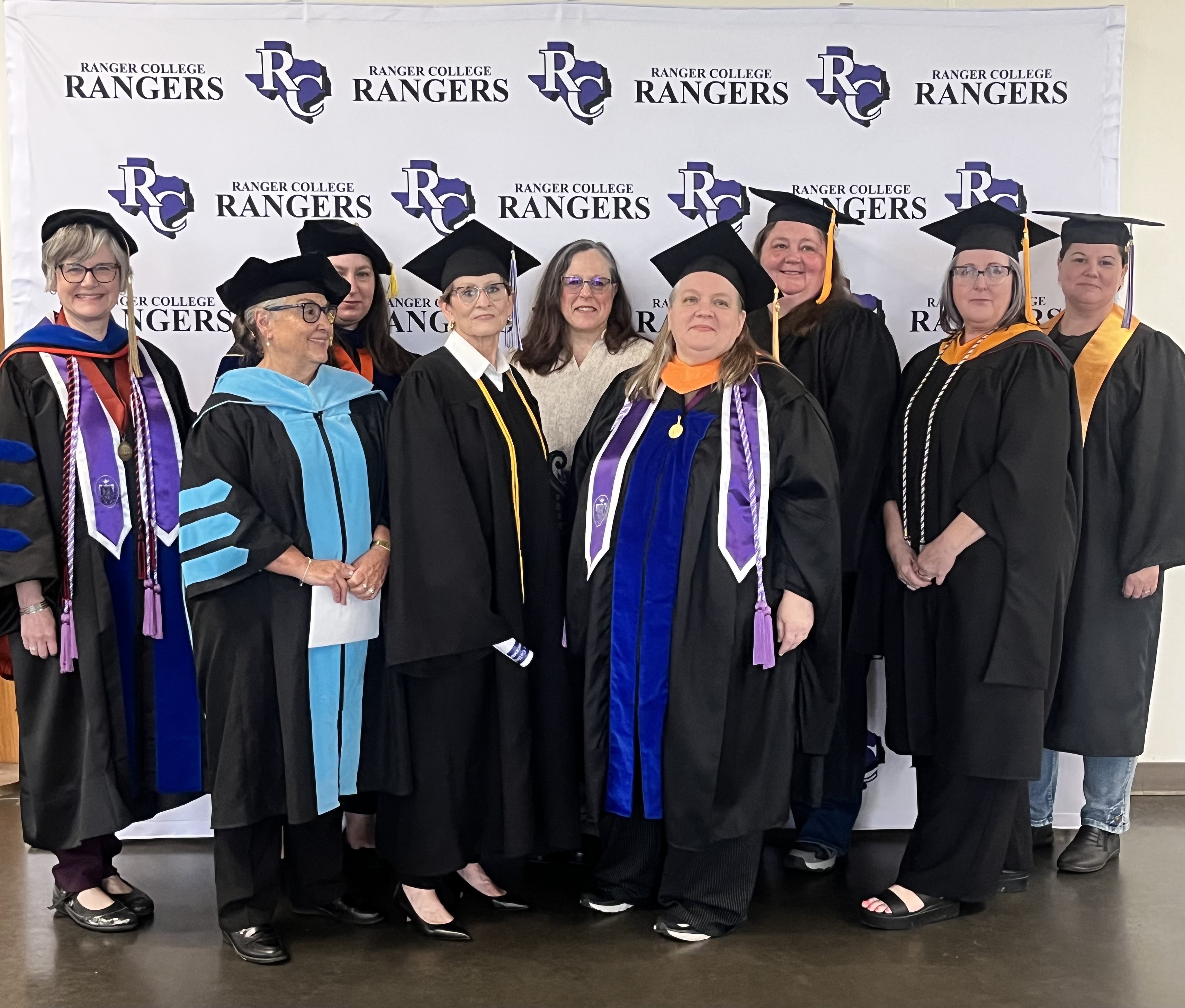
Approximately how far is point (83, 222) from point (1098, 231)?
3104 millimetres

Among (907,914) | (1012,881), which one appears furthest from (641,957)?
(1012,881)

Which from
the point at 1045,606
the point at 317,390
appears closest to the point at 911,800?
the point at 1045,606

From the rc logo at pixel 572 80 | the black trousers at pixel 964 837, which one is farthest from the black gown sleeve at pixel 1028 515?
the rc logo at pixel 572 80

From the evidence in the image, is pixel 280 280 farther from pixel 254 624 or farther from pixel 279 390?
pixel 254 624

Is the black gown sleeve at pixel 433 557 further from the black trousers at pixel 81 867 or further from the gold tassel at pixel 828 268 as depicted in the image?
the gold tassel at pixel 828 268

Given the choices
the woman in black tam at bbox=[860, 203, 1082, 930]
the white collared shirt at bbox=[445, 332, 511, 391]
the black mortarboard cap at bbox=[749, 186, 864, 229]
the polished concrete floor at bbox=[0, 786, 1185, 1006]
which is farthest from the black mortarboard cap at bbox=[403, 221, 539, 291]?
the polished concrete floor at bbox=[0, 786, 1185, 1006]

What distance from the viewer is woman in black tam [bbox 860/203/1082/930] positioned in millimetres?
3203

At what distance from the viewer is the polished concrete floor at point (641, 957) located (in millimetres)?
2941

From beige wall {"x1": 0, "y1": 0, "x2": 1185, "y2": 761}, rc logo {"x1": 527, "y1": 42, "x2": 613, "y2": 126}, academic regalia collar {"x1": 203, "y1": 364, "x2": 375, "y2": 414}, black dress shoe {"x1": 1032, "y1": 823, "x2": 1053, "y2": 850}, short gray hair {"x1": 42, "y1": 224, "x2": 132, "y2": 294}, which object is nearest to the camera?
academic regalia collar {"x1": 203, "y1": 364, "x2": 375, "y2": 414}

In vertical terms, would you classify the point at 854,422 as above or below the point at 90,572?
above

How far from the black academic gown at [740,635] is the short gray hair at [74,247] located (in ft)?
5.20

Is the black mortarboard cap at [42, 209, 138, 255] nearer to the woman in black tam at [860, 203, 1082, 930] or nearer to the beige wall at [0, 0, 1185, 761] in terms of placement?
the beige wall at [0, 0, 1185, 761]

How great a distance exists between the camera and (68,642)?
3.14 metres

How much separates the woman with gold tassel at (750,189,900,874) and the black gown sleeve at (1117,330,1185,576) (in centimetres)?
76
